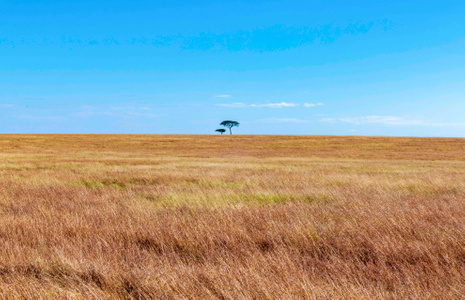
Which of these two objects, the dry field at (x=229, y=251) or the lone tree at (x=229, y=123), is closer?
the dry field at (x=229, y=251)

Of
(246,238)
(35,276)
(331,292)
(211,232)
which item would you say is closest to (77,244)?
(35,276)

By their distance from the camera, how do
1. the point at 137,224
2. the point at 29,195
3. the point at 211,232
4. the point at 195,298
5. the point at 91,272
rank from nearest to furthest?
the point at 195,298 → the point at 91,272 → the point at 211,232 → the point at 137,224 → the point at 29,195

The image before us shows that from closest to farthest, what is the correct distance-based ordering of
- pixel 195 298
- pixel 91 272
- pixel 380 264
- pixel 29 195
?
pixel 195 298, pixel 91 272, pixel 380 264, pixel 29 195

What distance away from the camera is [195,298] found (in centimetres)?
338

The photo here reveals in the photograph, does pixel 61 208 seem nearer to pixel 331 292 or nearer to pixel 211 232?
pixel 211 232

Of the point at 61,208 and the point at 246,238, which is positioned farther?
the point at 61,208

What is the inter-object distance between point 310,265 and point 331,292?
1167 mm

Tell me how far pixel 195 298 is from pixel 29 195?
9.03 meters

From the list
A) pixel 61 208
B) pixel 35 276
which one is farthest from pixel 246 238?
pixel 61 208

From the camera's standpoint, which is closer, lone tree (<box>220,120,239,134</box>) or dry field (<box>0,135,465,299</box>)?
dry field (<box>0,135,465,299</box>)

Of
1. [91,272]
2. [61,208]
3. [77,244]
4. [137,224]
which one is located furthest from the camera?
[61,208]

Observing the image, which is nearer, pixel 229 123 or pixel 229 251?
pixel 229 251

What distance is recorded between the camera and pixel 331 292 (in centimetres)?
344

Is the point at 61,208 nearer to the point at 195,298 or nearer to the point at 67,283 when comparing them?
the point at 67,283
